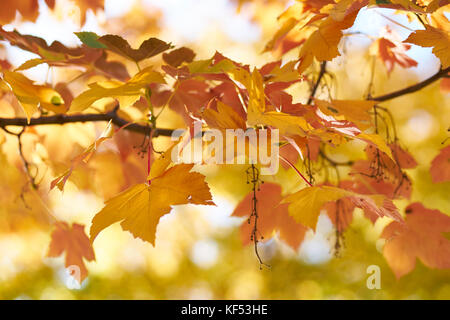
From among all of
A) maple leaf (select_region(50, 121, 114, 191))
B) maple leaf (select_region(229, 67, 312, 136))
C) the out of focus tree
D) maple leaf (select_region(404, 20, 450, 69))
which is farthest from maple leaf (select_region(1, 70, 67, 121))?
maple leaf (select_region(404, 20, 450, 69))

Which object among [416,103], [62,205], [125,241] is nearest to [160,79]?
[62,205]

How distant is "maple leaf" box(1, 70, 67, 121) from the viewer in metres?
0.63

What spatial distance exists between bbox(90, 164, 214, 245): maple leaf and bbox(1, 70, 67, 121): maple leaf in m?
0.21

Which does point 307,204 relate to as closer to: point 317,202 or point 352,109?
point 317,202

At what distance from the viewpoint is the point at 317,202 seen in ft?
1.76

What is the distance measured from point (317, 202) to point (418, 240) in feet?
1.54

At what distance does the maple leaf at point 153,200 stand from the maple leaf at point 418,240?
0.47 metres

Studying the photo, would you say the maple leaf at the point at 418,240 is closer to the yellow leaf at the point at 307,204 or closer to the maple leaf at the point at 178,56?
the yellow leaf at the point at 307,204

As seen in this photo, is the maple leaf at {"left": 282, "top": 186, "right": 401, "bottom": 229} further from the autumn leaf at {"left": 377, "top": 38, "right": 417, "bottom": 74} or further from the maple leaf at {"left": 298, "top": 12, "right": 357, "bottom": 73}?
the autumn leaf at {"left": 377, "top": 38, "right": 417, "bottom": 74}

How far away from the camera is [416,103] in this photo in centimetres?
306

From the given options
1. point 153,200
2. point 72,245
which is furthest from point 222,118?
point 72,245

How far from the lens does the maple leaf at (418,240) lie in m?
0.85

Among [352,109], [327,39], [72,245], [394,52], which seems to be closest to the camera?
[327,39]
